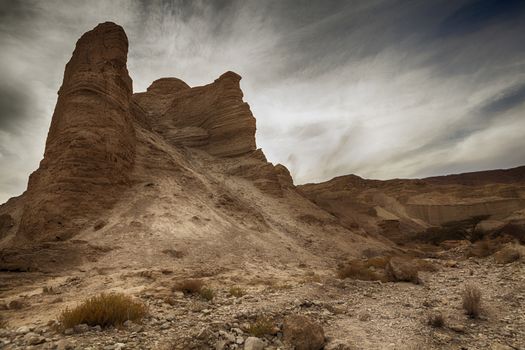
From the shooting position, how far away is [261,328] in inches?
234

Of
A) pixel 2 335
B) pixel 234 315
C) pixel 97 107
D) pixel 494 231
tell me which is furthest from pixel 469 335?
pixel 494 231

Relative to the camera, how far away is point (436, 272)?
14938 mm

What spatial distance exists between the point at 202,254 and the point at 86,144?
9702mm

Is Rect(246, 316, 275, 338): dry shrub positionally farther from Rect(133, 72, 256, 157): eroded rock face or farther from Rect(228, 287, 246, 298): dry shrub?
Rect(133, 72, 256, 157): eroded rock face

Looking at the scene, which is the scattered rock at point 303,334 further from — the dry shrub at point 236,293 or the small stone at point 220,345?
the dry shrub at point 236,293

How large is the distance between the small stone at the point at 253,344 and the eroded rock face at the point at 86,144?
44.5ft

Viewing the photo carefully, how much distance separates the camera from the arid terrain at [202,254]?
596 centimetres

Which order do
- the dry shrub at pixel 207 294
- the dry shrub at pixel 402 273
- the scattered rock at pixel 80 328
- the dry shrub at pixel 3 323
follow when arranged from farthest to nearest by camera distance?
1. the dry shrub at pixel 402 273
2. the dry shrub at pixel 207 294
3. the dry shrub at pixel 3 323
4. the scattered rock at pixel 80 328

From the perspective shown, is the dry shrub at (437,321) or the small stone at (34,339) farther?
the dry shrub at (437,321)

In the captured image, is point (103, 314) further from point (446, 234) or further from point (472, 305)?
point (446, 234)

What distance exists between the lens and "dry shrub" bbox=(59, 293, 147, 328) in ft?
18.3

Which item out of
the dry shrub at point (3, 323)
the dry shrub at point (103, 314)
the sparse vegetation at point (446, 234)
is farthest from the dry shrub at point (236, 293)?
the sparse vegetation at point (446, 234)

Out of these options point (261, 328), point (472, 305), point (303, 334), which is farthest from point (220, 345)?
point (472, 305)

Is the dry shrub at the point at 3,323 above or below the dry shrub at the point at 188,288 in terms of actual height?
above
